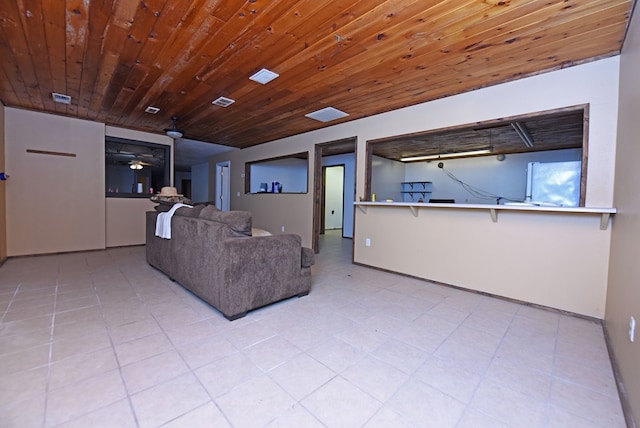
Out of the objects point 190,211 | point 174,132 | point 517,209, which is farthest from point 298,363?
point 174,132

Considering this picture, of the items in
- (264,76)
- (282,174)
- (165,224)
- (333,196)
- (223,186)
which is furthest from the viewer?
(333,196)

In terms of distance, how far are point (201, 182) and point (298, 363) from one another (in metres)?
9.32

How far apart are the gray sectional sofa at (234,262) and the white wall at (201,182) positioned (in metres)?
6.89

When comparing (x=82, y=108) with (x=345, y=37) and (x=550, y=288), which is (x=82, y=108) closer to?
(x=345, y=37)

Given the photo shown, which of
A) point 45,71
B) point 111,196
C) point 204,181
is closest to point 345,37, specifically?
point 45,71

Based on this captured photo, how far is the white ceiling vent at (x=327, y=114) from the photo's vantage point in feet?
12.8

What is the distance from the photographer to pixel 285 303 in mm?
2631

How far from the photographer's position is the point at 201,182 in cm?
979

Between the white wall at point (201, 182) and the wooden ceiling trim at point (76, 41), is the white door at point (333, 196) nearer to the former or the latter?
the white wall at point (201, 182)

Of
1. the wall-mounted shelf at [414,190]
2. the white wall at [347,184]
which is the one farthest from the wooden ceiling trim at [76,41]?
the wall-mounted shelf at [414,190]

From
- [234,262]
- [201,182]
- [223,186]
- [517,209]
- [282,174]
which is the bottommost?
[234,262]

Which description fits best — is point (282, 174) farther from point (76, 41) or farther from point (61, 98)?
point (76, 41)

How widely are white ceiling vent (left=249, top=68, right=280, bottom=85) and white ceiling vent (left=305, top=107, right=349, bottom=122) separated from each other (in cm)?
112

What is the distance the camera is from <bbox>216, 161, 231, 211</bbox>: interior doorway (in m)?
7.50
